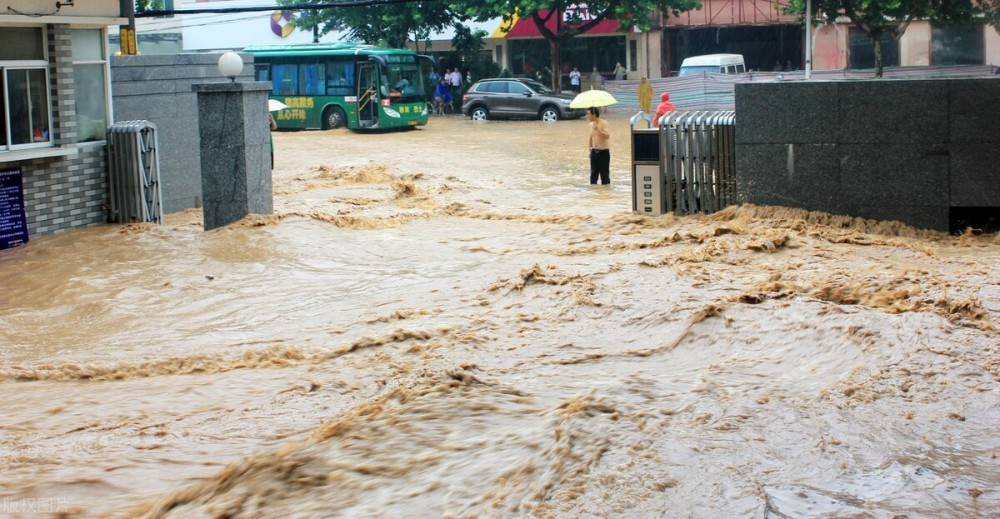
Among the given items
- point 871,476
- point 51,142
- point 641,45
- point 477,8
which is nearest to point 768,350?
point 871,476

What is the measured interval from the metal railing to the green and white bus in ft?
63.4

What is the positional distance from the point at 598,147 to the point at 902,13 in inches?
725

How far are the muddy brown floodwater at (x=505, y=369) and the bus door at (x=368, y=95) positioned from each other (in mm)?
18305

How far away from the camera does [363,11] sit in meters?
41.3

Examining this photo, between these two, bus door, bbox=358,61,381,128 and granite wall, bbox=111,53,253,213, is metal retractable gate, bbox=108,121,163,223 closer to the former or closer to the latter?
granite wall, bbox=111,53,253,213

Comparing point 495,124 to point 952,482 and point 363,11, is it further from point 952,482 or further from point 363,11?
point 952,482

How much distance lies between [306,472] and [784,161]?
335 inches

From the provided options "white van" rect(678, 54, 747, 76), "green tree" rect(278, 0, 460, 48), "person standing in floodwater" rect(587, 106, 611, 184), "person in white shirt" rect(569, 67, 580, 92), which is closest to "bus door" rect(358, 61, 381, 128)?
"green tree" rect(278, 0, 460, 48)

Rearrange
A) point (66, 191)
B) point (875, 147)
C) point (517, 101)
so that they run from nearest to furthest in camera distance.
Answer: point (875, 147)
point (66, 191)
point (517, 101)

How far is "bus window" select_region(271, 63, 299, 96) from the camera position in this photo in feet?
111

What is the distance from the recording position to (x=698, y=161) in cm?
1393

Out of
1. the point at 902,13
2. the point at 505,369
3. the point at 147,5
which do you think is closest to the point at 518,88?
the point at 902,13

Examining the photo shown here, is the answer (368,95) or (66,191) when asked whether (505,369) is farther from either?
(368,95)

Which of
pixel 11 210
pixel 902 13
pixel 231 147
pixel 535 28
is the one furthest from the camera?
pixel 535 28
